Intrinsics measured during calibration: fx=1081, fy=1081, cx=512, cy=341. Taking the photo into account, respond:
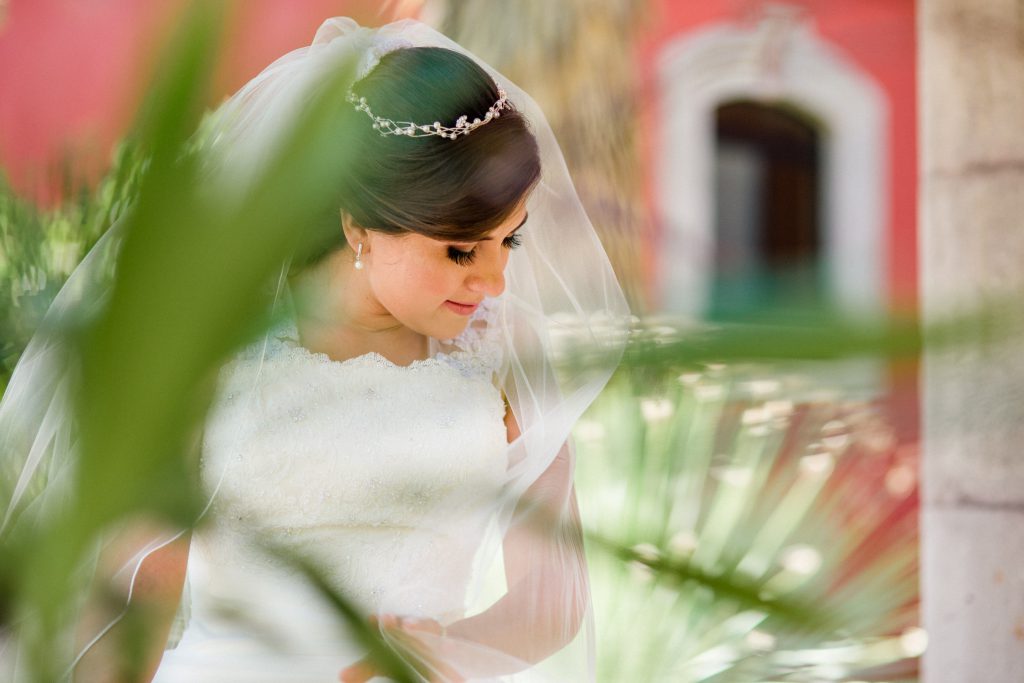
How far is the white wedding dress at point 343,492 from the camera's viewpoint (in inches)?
11.8

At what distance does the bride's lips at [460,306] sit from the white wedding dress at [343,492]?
0.09 meters

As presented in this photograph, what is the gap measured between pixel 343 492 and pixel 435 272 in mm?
328

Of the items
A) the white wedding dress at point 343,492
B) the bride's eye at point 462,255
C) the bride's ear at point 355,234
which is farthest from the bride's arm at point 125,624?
the bride's eye at point 462,255

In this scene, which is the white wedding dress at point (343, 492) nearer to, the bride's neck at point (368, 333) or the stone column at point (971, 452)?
the bride's neck at point (368, 333)

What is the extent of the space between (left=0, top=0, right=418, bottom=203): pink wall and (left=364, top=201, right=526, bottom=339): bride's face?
0.44 metres

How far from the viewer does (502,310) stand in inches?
63.4

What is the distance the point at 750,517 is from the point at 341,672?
0.25m

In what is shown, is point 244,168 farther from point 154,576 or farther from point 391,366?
point 391,366

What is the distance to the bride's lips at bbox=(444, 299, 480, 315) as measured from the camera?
4.64 ft

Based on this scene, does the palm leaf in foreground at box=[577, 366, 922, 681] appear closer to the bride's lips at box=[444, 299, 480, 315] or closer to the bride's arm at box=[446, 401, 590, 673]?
the bride's arm at box=[446, 401, 590, 673]

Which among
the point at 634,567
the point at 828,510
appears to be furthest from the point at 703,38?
the point at 634,567

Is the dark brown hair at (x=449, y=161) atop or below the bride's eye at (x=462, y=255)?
atop

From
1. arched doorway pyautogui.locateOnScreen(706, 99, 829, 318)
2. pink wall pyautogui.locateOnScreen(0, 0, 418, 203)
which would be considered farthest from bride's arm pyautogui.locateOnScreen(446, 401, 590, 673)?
arched doorway pyautogui.locateOnScreen(706, 99, 829, 318)

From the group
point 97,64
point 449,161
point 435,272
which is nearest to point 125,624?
point 97,64
